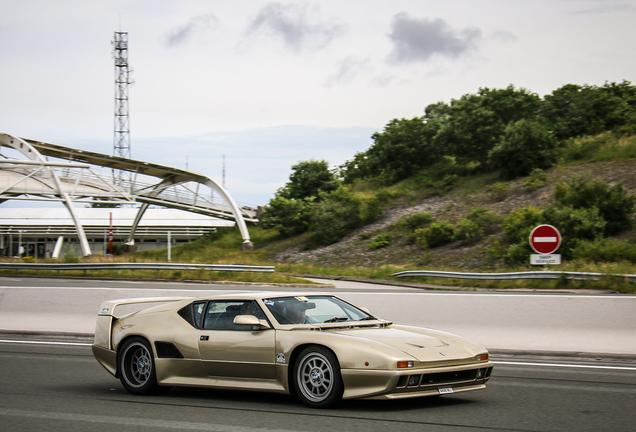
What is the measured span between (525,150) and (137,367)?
46.5 m

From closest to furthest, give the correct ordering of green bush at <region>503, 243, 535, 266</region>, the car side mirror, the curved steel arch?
the car side mirror < green bush at <region>503, 243, 535, 266</region> < the curved steel arch

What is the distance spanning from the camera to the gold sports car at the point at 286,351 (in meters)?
6.33

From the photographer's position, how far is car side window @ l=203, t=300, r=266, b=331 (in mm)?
7320

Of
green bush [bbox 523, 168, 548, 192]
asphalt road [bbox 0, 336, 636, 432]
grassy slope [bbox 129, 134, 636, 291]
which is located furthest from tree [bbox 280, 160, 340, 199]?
asphalt road [bbox 0, 336, 636, 432]

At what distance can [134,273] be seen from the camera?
103 feet

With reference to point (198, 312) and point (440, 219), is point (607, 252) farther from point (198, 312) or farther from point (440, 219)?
point (198, 312)

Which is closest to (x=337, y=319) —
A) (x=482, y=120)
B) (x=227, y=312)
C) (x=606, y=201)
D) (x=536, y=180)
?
(x=227, y=312)

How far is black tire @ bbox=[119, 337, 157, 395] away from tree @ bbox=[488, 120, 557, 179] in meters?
46.1

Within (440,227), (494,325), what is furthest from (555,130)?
(494,325)

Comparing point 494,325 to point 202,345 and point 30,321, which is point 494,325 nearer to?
point 202,345

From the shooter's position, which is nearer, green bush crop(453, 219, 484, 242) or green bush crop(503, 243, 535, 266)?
green bush crop(503, 243, 535, 266)

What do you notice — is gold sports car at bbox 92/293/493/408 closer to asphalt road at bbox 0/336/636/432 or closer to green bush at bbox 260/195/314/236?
asphalt road at bbox 0/336/636/432

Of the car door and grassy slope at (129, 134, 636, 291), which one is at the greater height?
grassy slope at (129, 134, 636, 291)

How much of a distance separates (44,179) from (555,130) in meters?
42.8
